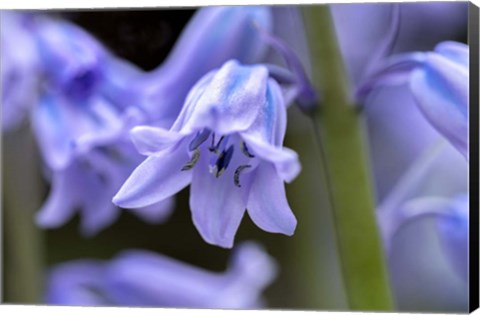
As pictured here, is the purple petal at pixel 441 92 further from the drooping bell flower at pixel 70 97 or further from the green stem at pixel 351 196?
the drooping bell flower at pixel 70 97

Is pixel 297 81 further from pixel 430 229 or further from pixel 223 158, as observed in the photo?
pixel 430 229

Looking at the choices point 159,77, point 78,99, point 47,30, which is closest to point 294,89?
point 159,77

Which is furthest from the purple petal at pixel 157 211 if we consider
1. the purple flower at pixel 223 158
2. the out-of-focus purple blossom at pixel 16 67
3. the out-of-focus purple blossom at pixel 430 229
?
the purple flower at pixel 223 158

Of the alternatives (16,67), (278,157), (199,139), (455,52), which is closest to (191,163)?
(199,139)

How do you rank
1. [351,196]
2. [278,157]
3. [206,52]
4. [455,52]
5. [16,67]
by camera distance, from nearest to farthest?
[278,157], [351,196], [455,52], [206,52], [16,67]

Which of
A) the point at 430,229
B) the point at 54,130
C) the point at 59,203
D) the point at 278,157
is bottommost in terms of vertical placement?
the point at 430,229

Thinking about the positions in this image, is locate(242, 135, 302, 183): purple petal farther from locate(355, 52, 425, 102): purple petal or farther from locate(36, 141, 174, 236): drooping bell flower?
locate(36, 141, 174, 236): drooping bell flower
